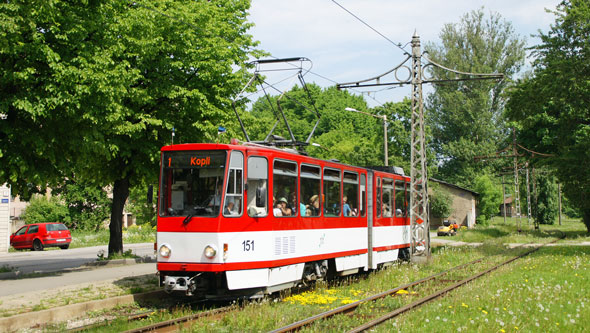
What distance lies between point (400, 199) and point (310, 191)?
709 cm

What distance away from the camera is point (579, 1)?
26.1 meters

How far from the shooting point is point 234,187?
1105 centimetres

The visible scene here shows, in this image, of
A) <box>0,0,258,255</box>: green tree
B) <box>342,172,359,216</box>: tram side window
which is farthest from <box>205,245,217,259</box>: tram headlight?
<box>0,0,258,255</box>: green tree

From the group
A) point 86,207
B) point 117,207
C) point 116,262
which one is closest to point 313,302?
point 116,262

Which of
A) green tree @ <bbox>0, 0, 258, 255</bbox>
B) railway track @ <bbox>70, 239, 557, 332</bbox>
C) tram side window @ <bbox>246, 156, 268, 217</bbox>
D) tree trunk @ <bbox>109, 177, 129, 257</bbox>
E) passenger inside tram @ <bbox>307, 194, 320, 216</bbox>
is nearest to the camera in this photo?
railway track @ <bbox>70, 239, 557, 332</bbox>

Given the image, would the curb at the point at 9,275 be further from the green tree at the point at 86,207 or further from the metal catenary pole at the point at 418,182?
the green tree at the point at 86,207

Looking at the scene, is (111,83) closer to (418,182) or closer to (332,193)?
(332,193)

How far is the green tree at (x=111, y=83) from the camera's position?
13.3 meters

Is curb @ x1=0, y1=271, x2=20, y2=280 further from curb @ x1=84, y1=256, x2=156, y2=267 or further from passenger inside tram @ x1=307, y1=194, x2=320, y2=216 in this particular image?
passenger inside tram @ x1=307, y1=194, x2=320, y2=216

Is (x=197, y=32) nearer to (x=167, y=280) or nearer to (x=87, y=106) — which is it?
(x=87, y=106)

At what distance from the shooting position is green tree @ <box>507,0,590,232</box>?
80.0 ft

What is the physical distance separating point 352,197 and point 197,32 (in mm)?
7787

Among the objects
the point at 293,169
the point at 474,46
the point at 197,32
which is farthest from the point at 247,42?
the point at 474,46

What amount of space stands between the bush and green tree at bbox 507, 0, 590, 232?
38.9m
